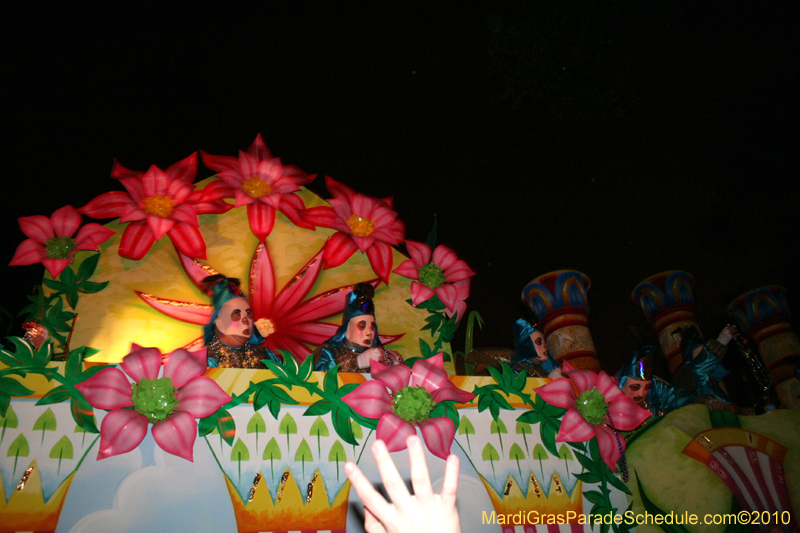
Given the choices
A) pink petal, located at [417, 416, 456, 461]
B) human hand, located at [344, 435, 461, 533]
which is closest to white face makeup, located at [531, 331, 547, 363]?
pink petal, located at [417, 416, 456, 461]

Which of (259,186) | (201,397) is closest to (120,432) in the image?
(201,397)

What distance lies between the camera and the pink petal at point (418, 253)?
2.80 metres

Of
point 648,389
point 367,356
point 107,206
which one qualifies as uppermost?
point 107,206

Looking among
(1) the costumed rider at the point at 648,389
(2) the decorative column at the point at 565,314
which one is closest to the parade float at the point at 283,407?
(1) the costumed rider at the point at 648,389

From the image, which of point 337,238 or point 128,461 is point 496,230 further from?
point 128,461

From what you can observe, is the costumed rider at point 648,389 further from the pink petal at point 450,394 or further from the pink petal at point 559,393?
the pink petal at point 450,394

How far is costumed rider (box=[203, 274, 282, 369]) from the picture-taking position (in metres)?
2.15

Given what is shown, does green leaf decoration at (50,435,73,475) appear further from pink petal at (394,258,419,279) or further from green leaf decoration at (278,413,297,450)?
pink petal at (394,258,419,279)

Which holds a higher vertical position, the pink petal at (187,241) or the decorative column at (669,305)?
the decorative column at (669,305)

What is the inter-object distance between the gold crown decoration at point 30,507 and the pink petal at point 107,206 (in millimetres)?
1262

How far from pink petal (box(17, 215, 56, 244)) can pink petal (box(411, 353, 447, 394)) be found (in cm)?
175

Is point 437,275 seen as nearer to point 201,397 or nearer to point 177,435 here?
point 201,397

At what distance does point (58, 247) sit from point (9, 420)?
1038 millimetres

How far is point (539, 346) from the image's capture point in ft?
9.29
